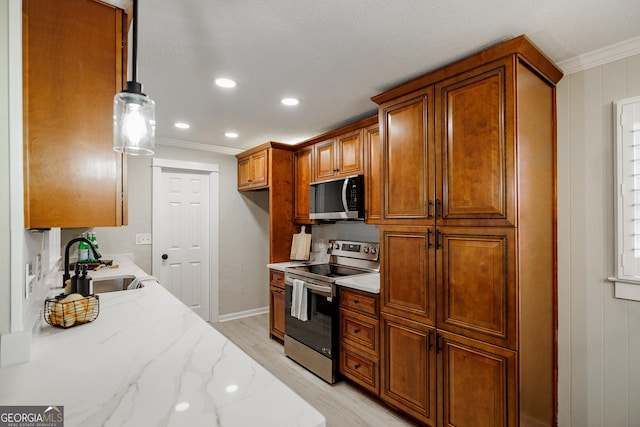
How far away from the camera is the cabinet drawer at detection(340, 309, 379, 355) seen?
8.08ft

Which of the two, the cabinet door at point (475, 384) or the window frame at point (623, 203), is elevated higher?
the window frame at point (623, 203)

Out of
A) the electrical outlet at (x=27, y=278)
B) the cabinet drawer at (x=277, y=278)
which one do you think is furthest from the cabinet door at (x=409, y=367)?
the electrical outlet at (x=27, y=278)

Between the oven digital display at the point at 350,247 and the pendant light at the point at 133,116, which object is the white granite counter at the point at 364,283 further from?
the pendant light at the point at 133,116

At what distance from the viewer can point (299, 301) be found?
3.05 m

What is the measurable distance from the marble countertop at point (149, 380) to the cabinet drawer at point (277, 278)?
213cm

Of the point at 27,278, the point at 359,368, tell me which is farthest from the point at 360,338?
the point at 27,278

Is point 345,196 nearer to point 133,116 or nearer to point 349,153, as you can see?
point 349,153

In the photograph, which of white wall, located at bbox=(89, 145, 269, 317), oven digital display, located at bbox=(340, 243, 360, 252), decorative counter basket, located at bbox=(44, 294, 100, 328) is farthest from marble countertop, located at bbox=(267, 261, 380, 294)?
white wall, located at bbox=(89, 145, 269, 317)

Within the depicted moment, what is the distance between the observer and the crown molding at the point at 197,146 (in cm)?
407

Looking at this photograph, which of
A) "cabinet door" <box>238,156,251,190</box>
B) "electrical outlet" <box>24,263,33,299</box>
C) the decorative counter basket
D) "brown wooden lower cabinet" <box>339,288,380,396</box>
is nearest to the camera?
"electrical outlet" <box>24,263,33,299</box>

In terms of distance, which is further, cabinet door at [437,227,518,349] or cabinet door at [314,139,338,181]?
cabinet door at [314,139,338,181]

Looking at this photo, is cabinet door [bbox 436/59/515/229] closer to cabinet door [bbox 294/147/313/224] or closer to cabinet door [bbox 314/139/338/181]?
cabinet door [bbox 314/139/338/181]

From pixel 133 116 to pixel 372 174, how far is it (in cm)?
215

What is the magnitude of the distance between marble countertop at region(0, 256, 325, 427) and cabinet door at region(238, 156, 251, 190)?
3.11m
